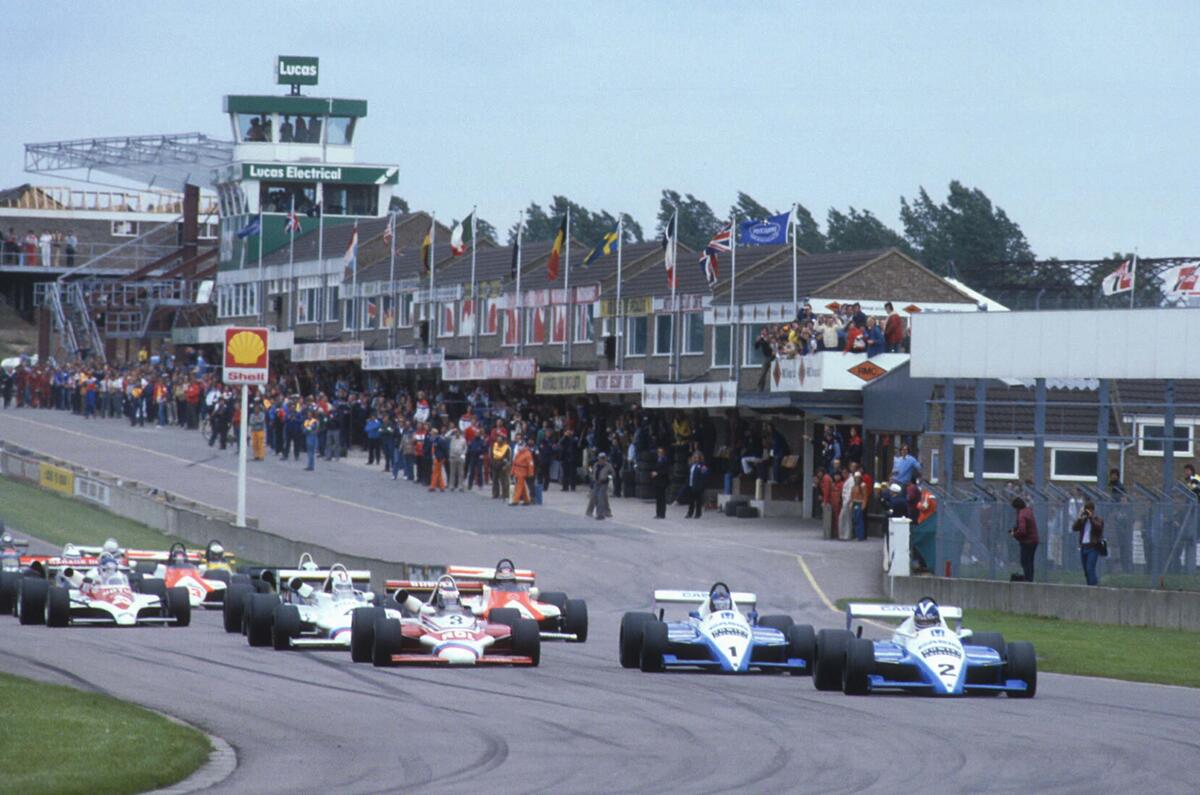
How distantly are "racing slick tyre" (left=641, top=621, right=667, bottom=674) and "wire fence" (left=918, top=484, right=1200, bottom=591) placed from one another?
1164 centimetres

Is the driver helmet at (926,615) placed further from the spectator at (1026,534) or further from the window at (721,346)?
the window at (721,346)

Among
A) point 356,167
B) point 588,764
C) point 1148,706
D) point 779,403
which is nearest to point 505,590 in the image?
point 1148,706

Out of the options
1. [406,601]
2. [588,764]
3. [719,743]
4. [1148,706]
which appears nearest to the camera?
[588,764]

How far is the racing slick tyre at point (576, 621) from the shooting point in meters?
26.1

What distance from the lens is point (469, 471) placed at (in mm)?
52625

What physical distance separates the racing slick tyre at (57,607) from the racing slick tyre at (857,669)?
1122 cm

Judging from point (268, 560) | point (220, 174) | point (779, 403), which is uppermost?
point (220, 174)

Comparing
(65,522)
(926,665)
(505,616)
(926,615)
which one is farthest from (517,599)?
(65,522)

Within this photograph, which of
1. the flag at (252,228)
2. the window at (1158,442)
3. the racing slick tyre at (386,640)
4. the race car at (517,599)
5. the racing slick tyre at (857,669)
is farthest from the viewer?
the flag at (252,228)

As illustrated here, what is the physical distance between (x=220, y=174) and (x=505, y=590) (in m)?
68.9

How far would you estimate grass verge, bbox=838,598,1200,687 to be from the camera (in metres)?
24.2

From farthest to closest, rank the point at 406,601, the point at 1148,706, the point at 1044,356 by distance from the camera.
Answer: the point at 1044,356 < the point at 406,601 < the point at 1148,706

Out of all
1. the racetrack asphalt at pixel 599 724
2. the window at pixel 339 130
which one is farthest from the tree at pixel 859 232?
the racetrack asphalt at pixel 599 724

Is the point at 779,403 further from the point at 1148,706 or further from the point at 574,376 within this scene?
the point at 1148,706
